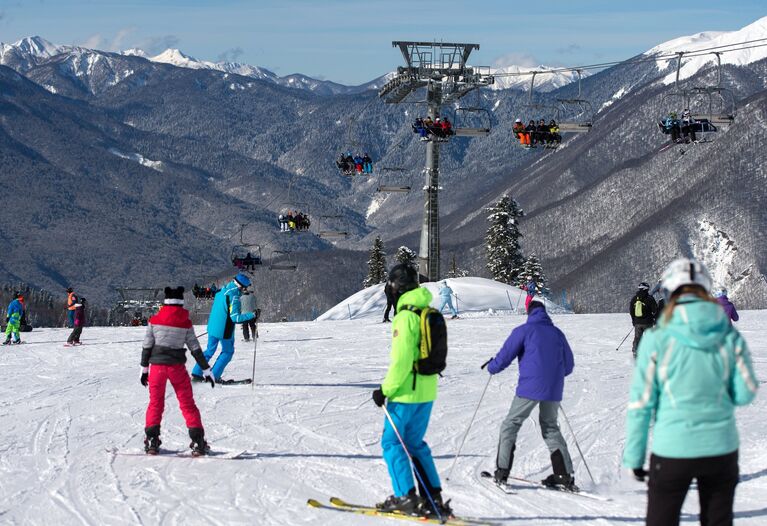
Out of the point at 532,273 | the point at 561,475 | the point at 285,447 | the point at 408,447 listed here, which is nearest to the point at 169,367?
the point at 285,447

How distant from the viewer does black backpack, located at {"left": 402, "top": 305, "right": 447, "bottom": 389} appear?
22.4ft

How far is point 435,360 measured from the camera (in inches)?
269

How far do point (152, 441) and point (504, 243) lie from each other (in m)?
54.7

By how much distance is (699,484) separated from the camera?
4.75m

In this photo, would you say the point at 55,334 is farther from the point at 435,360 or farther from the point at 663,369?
the point at 663,369

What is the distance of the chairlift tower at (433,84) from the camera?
4000 cm

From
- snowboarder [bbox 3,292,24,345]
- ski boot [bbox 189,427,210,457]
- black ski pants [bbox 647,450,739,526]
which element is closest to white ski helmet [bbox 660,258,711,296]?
black ski pants [bbox 647,450,739,526]

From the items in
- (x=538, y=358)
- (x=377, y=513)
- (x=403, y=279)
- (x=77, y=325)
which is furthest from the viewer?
(x=77, y=325)

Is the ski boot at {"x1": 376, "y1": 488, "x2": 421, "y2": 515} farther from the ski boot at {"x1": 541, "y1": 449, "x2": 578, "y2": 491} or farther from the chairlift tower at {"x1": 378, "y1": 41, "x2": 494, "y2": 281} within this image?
the chairlift tower at {"x1": 378, "y1": 41, "x2": 494, "y2": 281}

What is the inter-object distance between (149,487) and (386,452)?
2.47 m

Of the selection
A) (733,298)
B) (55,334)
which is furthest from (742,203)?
(55,334)

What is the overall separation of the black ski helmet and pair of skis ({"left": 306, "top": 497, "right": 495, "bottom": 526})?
1.61 meters

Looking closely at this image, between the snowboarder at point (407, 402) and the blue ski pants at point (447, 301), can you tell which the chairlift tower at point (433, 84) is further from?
the snowboarder at point (407, 402)

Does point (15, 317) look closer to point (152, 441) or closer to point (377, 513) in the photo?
point (152, 441)
